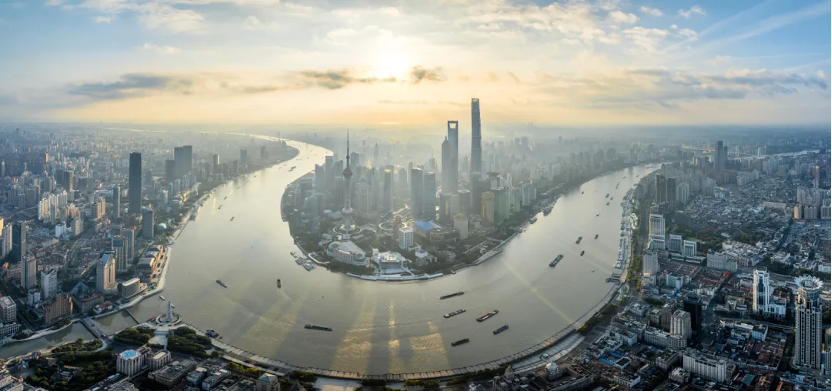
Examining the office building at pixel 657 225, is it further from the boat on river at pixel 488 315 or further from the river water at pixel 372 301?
the boat on river at pixel 488 315

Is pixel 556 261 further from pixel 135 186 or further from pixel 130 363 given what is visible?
pixel 135 186

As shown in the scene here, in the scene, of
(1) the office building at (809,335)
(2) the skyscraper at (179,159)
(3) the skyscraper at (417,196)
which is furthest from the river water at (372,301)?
(2) the skyscraper at (179,159)

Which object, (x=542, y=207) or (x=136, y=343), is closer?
(x=136, y=343)

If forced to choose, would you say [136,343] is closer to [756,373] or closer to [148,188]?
[756,373]

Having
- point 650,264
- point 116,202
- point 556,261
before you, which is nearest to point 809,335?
point 650,264

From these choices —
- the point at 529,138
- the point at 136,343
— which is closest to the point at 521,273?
the point at 136,343

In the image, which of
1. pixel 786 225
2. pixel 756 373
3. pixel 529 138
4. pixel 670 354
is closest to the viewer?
pixel 756 373
